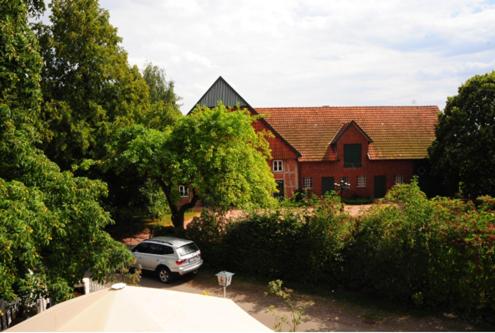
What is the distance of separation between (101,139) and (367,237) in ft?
49.0

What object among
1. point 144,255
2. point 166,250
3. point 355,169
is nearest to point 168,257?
point 166,250

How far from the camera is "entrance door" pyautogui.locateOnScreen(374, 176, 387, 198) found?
3591cm

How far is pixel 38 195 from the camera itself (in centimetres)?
902

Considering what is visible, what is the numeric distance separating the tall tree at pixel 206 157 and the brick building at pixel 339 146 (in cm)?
1306

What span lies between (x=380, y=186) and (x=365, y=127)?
5.39 meters

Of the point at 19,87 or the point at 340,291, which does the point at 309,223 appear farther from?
the point at 19,87

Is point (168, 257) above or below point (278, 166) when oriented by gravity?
below

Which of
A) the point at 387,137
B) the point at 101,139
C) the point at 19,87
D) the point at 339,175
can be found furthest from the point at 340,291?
the point at 387,137

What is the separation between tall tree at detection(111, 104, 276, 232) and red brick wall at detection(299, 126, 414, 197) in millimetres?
14948

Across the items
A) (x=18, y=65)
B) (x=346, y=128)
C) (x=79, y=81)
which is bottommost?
(x=18, y=65)

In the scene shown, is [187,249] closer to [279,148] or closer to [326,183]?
[279,148]

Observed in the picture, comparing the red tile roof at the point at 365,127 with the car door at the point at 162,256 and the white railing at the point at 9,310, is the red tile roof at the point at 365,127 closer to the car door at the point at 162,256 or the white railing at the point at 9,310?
the car door at the point at 162,256

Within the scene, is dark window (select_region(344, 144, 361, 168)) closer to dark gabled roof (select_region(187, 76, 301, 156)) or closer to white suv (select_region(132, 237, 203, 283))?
dark gabled roof (select_region(187, 76, 301, 156))

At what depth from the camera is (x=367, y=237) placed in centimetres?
1473
